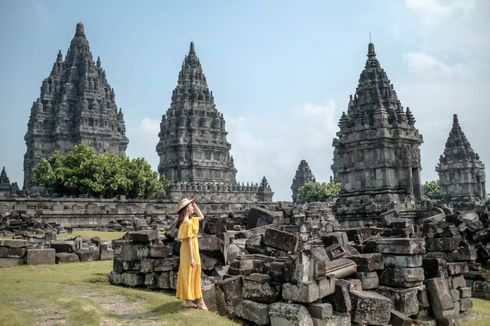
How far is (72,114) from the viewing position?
69062 mm

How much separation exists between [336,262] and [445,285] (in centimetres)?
232

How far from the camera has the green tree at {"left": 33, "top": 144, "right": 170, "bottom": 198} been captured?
45844mm

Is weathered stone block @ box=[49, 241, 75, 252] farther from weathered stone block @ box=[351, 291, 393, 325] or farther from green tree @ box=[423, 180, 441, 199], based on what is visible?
green tree @ box=[423, 180, 441, 199]

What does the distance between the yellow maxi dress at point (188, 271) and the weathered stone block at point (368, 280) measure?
318cm

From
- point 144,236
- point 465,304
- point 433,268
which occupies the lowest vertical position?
point 465,304

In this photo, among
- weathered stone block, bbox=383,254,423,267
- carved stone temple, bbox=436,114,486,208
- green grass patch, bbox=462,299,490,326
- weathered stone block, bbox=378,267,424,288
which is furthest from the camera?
carved stone temple, bbox=436,114,486,208

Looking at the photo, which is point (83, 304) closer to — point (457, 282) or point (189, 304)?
point (189, 304)

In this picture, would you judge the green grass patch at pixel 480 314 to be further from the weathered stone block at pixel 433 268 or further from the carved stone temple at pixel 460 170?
the carved stone temple at pixel 460 170

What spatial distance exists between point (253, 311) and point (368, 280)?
255 cm

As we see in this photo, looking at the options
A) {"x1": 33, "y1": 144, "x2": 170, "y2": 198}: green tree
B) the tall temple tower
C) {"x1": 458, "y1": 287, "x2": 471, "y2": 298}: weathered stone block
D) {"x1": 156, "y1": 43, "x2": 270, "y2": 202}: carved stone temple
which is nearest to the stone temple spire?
{"x1": 156, "y1": 43, "x2": 270, "y2": 202}: carved stone temple

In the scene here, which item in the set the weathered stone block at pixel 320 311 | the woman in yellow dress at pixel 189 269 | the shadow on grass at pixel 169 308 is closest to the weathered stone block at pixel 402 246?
the weathered stone block at pixel 320 311

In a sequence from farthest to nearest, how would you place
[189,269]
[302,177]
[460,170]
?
[302,177]
[460,170]
[189,269]

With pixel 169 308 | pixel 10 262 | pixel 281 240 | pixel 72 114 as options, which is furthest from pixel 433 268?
pixel 72 114

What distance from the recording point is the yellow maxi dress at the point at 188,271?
285 inches
